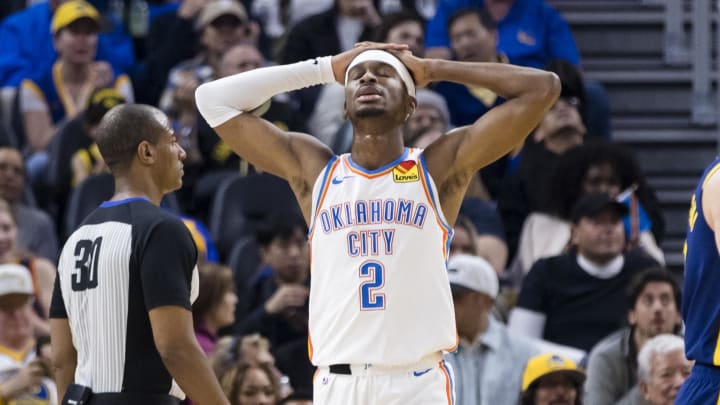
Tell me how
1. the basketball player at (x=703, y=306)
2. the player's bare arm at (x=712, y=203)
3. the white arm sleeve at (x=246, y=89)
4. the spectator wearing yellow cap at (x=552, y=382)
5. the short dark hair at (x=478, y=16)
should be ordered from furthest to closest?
the short dark hair at (x=478, y=16) < the spectator wearing yellow cap at (x=552, y=382) < the white arm sleeve at (x=246, y=89) < the basketball player at (x=703, y=306) < the player's bare arm at (x=712, y=203)

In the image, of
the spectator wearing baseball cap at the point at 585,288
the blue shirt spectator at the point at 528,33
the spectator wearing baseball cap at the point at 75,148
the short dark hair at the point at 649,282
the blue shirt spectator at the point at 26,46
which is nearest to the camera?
the short dark hair at the point at 649,282

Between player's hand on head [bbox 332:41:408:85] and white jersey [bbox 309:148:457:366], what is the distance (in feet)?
1.42

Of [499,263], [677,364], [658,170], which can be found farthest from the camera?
[658,170]

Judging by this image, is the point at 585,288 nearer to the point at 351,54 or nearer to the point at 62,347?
the point at 351,54

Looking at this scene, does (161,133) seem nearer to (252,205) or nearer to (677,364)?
(677,364)

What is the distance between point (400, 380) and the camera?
5859 mm

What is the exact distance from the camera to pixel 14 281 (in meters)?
8.62

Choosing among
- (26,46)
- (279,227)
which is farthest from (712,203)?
(26,46)

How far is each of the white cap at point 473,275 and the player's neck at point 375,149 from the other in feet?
7.06

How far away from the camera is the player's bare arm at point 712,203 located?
18.4 ft

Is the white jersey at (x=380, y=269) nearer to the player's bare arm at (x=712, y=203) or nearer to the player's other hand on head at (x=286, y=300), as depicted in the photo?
the player's bare arm at (x=712, y=203)

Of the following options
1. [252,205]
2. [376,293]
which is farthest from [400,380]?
[252,205]

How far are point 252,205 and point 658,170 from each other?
11.0 ft

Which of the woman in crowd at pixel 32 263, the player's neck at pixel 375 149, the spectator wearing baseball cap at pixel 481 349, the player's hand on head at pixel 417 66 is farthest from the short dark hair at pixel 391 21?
the player's neck at pixel 375 149
